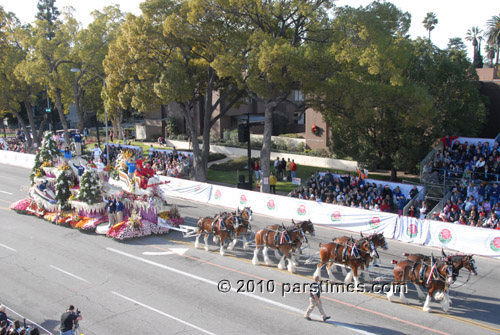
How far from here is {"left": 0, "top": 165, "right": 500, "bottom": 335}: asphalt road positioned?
1148 centimetres

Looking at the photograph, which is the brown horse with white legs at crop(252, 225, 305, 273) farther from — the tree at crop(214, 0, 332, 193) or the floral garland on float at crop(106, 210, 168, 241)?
the tree at crop(214, 0, 332, 193)

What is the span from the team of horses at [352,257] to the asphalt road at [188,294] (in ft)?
1.54

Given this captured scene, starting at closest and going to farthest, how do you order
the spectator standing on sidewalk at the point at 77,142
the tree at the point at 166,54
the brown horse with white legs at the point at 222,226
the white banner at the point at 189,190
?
1. the brown horse with white legs at the point at 222,226
2. the spectator standing on sidewalk at the point at 77,142
3. the tree at the point at 166,54
4. the white banner at the point at 189,190

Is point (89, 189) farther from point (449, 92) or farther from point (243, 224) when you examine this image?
point (449, 92)

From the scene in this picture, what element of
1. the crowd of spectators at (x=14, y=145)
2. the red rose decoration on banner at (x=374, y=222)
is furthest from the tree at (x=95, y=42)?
the red rose decoration on banner at (x=374, y=222)

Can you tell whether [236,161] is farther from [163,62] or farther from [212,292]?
[212,292]

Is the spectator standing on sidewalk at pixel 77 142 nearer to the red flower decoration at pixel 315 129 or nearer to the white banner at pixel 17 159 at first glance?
the white banner at pixel 17 159

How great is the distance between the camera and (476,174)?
2367cm

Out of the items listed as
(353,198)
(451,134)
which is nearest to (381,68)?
(353,198)

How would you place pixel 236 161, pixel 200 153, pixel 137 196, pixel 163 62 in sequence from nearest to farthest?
pixel 137 196 < pixel 163 62 < pixel 200 153 < pixel 236 161

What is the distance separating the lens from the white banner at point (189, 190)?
2659cm

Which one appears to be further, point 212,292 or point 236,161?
point 236,161

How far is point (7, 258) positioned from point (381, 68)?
62.4ft

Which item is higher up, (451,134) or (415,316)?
(451,134)
